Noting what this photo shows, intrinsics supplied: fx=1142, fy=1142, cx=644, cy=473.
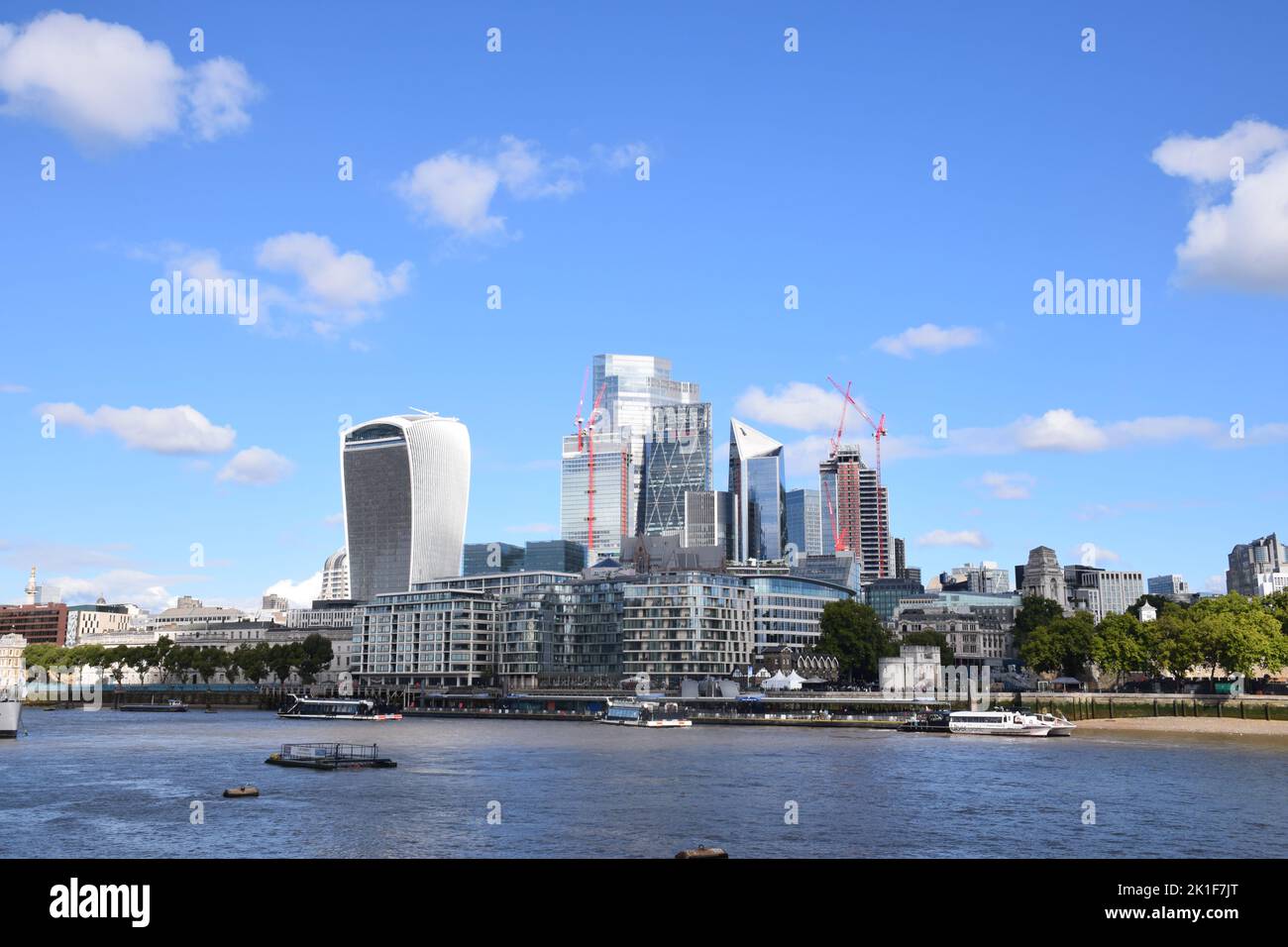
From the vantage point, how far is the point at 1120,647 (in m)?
168

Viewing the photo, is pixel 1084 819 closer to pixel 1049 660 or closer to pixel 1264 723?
pixel 1264 723

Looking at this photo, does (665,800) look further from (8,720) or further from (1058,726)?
(8,720)

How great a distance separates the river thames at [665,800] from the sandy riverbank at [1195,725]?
10142 millimetres

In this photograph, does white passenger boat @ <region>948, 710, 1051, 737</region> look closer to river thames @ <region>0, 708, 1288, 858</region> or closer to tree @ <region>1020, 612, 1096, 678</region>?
river thames @ <region>0, 708, 1288, 858</region>

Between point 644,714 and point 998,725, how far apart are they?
56.9m

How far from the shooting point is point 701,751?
375ft

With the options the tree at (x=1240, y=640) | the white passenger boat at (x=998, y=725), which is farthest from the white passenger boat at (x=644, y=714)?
the tree at (x=1240, y=640)

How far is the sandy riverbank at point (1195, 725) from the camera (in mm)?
133125

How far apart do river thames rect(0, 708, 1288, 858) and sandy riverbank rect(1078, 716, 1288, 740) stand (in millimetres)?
10142

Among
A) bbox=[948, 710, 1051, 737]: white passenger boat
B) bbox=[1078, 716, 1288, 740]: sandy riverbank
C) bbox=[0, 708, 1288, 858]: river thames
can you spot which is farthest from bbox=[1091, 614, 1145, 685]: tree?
bbox=[0, 708, 1288, 858]: river thames

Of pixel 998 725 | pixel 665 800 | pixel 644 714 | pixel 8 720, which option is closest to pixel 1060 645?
pixel 998 725

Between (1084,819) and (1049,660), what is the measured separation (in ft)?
433
